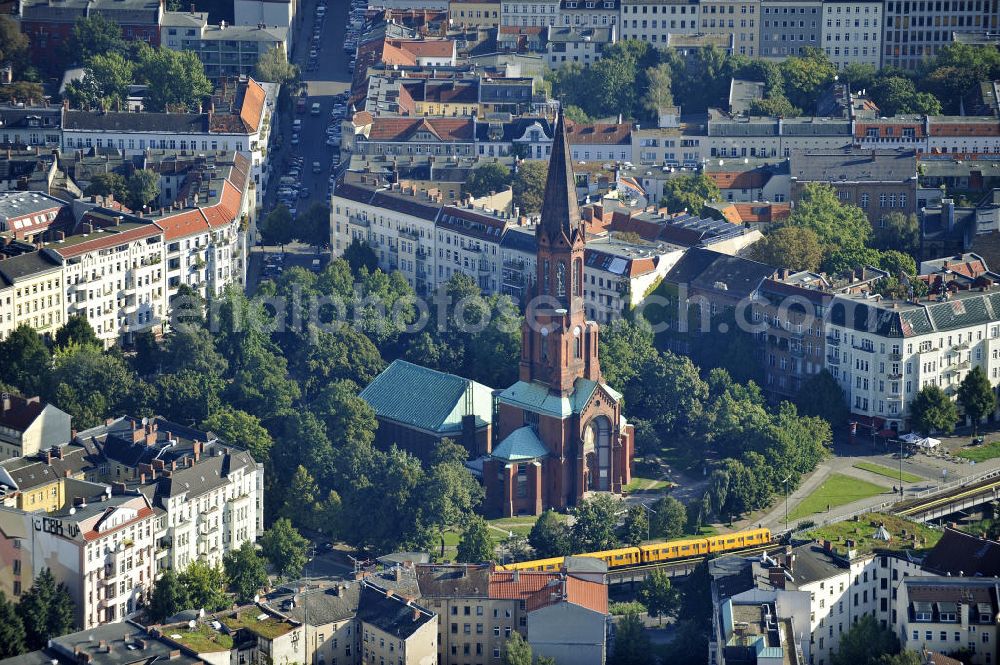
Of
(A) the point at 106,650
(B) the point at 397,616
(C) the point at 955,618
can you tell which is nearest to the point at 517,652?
(B) the point at 397,616

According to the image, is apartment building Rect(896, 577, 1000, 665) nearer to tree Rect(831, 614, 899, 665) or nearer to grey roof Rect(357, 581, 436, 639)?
tree Rect(831, 614, 899, 665)

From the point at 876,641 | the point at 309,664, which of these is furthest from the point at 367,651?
the point at 876,641

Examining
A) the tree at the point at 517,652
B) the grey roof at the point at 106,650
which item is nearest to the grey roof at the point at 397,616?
the tree at the point at 517,652

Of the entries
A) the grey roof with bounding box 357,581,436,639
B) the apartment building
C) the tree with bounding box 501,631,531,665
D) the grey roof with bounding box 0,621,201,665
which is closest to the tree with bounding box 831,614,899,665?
the apartment building

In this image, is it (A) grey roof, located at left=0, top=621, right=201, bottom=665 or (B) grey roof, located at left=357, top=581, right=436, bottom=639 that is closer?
(A) grey roof, located at left=0, top=621, right=201, bottom=665

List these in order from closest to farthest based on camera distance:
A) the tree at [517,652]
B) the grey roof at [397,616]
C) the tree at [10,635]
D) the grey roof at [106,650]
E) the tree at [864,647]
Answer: the grey roof at [106,650] < the tree at [10,635] < the tree at [517,652] < the grey roof at [397,616] < the tree at [864,647]

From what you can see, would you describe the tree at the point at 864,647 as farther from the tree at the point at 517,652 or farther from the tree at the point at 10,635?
the tree at the point at 10,635
